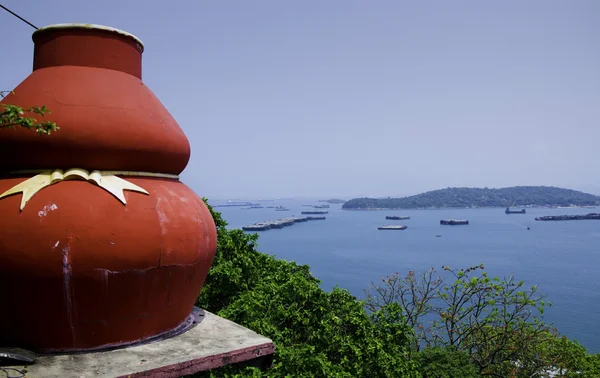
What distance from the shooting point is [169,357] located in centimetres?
628

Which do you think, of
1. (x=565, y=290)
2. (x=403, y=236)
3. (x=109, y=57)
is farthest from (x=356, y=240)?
(x=109, y=57)

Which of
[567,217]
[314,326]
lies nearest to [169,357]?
[314,326]

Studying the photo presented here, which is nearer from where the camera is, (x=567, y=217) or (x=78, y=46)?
(x=78, y=46)

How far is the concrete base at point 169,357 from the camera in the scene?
5.78m

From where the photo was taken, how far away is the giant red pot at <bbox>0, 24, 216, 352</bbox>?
5.99m

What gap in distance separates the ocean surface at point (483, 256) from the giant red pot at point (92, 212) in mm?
30170

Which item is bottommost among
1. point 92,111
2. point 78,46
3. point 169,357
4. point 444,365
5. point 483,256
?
point 483,256

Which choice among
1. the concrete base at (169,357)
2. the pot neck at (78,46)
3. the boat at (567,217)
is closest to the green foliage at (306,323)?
the concrete base at (169,357)

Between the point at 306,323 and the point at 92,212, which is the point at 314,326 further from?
the point at 92,212

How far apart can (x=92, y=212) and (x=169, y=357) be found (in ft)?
7.15

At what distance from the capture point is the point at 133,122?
6.83 m

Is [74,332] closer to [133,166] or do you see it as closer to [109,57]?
[133,166]

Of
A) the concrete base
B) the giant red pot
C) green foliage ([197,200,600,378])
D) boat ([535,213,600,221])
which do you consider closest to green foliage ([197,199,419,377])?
green foliage ([197,200,600,378])

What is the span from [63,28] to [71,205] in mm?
2854
